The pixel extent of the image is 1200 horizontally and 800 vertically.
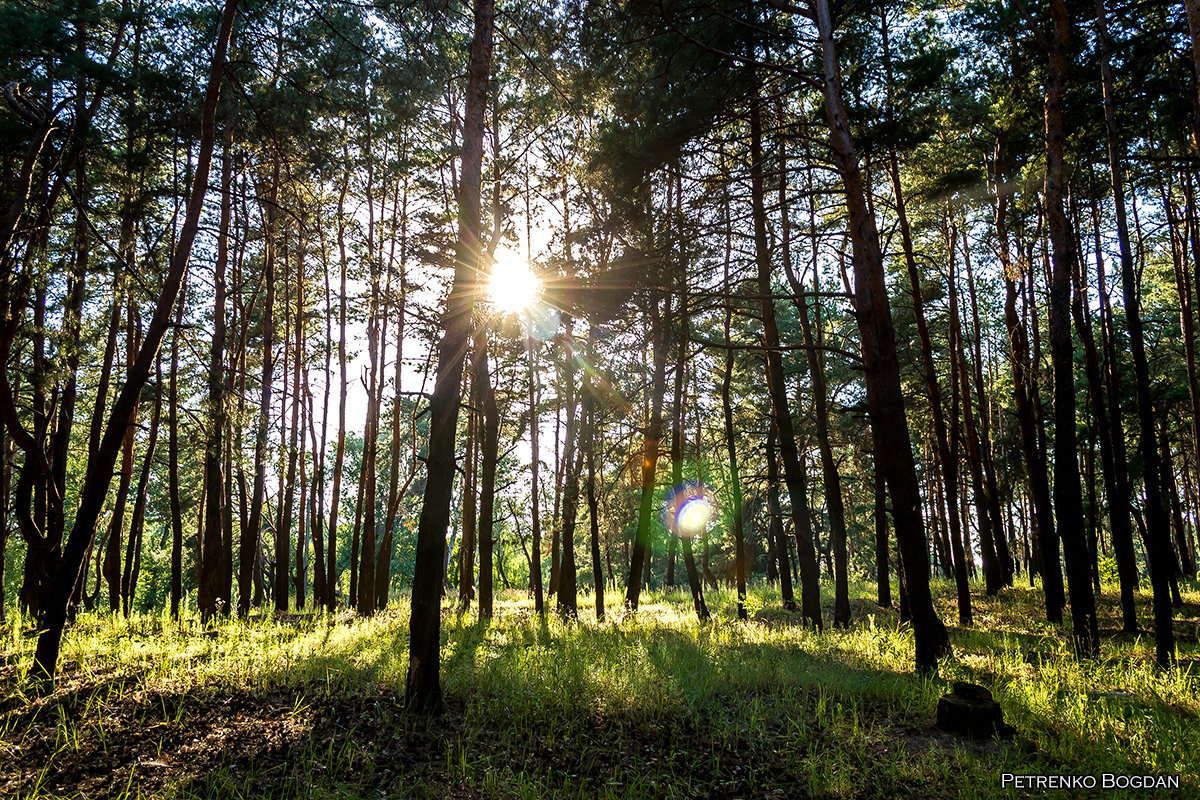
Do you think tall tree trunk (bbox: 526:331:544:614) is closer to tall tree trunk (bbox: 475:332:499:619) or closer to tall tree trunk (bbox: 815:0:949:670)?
tall tree trunk (bbox: 475:332:499:619)

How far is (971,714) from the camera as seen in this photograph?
5258 millimetres

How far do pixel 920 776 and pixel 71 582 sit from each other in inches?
304

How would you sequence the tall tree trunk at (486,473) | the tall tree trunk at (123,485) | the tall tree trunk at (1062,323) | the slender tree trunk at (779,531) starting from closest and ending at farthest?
1. the tall tree trunk at (1062,323)
2. the tall tree trunk at (123,485)
3. the tall tree trunk at (486,473)
4. the slender tree trunk at (779,531)

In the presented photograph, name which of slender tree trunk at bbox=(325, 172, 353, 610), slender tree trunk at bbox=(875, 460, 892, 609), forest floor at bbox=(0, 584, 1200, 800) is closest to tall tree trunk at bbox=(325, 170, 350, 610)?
slender tree trunk at bbox=(325, 172, 353, 610)

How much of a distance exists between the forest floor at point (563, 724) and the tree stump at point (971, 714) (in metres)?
0.17

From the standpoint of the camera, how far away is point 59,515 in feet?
23.2

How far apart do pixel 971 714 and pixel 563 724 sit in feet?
11.8

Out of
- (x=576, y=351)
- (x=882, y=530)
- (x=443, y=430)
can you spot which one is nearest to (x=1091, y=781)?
(x=443, y=430)

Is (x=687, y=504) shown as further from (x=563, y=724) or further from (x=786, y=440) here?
(x=563, y=724)

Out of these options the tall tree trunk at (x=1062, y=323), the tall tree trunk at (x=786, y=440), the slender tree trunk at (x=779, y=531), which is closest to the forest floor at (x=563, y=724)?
the tall tree trunk at (x=1062, y=323)

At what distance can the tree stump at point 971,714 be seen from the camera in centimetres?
518

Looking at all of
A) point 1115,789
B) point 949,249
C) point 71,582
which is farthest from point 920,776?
point 949,249

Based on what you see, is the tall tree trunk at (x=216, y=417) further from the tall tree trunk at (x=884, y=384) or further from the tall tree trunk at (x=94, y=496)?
the tall tree trunk at (x=884, y=384)

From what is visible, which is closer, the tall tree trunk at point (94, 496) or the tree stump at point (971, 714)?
the tree stump at point (971, 714)
